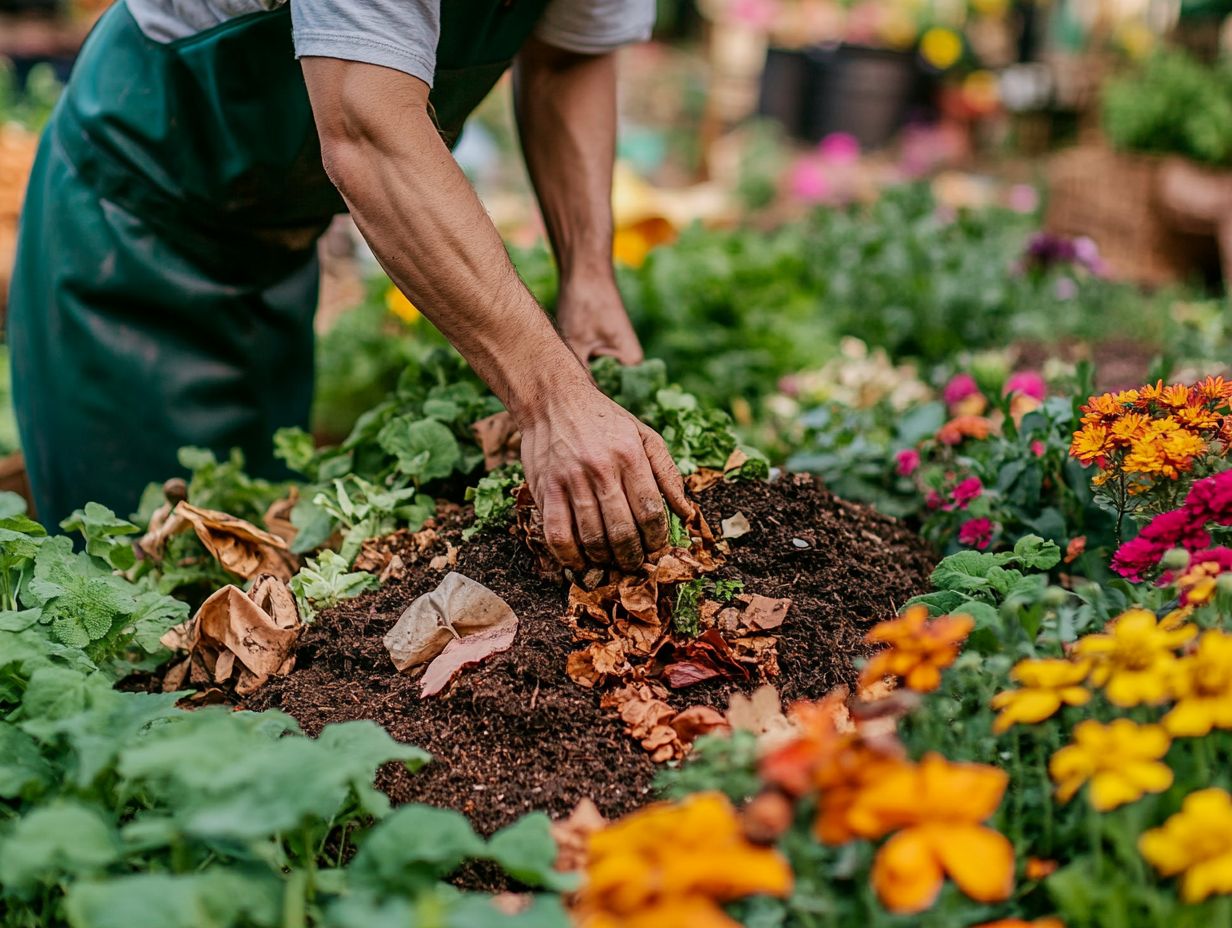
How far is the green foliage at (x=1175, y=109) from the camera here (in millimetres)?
4820

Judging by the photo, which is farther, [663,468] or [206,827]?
[663,468]

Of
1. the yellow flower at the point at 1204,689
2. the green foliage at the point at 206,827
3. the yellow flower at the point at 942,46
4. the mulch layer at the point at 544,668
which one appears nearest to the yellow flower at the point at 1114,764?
the yellow flower at the point at 1204,689

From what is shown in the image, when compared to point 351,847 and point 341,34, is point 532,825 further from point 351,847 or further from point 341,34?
point 341,34

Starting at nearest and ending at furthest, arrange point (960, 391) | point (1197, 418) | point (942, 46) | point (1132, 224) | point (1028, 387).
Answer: point (1197, 418) < point (1028, 387) < point (960, 391) < point (1132, 224) < point (942, 46)

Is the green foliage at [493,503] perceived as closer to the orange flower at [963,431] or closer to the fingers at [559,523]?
the fingers at [559,523]

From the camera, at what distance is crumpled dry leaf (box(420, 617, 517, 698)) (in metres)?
1.63

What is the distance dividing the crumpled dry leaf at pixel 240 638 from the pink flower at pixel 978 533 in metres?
1.06

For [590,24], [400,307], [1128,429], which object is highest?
Result: [590,24]

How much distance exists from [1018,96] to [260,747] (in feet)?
24.5

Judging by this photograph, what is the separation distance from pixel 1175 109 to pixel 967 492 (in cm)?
386

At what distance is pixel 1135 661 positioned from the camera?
1138 mm

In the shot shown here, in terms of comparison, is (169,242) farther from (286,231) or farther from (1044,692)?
(1044,692)

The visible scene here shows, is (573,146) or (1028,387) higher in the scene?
(573,146)

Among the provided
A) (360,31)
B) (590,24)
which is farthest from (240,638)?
(590,24)
